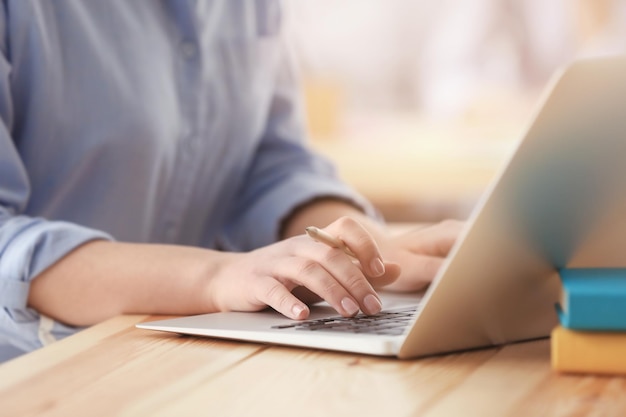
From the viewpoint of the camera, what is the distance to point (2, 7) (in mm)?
988

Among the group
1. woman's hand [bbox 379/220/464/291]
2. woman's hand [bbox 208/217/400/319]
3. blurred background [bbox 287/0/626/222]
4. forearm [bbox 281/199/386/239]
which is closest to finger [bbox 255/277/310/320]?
woman's hand [bbox 208/217/400/319]

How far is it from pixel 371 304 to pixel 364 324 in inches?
1.8

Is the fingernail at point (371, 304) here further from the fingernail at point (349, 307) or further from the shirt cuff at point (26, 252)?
the shirt cuff at point (26, 252)

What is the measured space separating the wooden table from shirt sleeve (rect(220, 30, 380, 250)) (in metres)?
0.55

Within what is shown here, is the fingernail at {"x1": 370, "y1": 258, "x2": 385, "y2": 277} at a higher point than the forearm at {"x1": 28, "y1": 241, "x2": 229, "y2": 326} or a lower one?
higher

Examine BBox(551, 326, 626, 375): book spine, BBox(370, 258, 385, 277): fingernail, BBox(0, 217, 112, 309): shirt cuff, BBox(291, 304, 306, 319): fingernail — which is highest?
BBox(551, 326, 626, 375): book spine

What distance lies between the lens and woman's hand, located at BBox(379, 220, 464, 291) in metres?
0.91

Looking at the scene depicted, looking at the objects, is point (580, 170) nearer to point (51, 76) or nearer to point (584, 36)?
point (51, 76)

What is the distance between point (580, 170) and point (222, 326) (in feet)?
0.92

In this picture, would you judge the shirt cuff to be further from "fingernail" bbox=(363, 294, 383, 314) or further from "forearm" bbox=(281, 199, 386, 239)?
"forearm" bbox=(281, 199, 386, 239)

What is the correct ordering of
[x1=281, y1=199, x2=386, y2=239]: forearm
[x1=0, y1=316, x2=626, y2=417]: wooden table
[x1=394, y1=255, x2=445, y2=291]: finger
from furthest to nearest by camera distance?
[x1=281, y1=199, x2=386, y2=239]: forearm
[x1=394, y1=255, x2=445, y2=291]: finger
[x1=0, y1=316, x2=626, y2=417]: wooden table

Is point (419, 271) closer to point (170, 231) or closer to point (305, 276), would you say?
point (305, 276)

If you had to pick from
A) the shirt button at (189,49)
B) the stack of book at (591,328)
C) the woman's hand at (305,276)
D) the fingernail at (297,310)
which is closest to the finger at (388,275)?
the woman's hand at (305,276)

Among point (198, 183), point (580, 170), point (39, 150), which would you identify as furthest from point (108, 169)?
point (580, 170)
